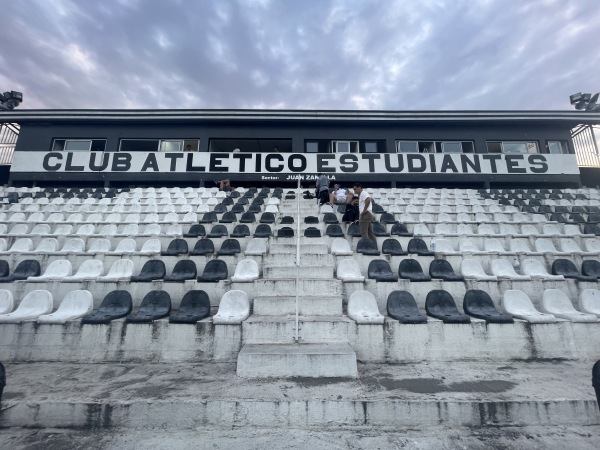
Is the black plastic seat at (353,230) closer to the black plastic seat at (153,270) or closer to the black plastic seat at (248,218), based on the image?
the black plastic seat at (248,218)

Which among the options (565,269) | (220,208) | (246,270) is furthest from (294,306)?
(220,208)

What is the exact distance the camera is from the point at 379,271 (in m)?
5.58

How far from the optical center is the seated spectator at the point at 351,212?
323 inches

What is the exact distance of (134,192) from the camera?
12.8 m

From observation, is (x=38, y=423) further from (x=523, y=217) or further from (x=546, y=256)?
(x=523, y=217)

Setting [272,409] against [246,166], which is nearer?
[272,409]

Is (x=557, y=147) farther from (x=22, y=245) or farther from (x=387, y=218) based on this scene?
(x=22, y=245)

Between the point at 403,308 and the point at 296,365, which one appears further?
the point at 403,308

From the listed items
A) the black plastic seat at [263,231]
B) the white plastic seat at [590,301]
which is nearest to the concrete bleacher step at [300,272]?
the black plastic seat at [263,231]

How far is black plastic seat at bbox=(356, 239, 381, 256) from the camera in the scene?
6188mm

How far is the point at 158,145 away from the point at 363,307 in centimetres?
1656

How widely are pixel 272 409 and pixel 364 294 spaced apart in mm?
2386

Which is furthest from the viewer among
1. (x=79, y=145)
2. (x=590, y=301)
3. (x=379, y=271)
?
(x=79, y=145)

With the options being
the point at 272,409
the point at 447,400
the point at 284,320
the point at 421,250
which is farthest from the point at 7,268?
the point at 421,250
